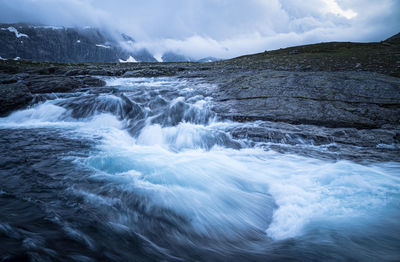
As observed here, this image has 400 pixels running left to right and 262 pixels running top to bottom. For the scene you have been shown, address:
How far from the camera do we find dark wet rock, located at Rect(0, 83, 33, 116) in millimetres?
8781

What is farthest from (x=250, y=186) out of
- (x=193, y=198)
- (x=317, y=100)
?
(x=317, y=100)

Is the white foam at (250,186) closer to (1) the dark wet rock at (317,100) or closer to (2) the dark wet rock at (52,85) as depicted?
(1) the dark wet rock at (317,100)

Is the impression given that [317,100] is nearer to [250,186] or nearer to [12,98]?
[250,186]

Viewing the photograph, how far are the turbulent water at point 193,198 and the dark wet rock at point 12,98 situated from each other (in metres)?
3.13

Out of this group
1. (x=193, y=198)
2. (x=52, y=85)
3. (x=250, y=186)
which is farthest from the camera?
(x=52, y=85)

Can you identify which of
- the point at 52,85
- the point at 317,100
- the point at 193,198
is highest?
the point at 317,100

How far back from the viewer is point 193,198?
380 cm

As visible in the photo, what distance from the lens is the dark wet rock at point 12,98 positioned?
878cm

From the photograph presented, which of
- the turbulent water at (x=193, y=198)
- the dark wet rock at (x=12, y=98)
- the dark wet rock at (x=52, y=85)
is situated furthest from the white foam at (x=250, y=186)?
the dark wet rock at (x=52, y=85)

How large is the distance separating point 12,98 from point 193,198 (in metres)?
10.9

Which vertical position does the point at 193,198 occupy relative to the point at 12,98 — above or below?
below

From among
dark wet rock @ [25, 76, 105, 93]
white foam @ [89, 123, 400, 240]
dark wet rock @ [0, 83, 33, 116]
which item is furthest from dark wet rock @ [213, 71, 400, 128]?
dark wet rock @ [25, 76, 105, 93]

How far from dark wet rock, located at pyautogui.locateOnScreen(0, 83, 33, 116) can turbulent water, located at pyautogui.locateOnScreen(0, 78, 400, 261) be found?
313cm

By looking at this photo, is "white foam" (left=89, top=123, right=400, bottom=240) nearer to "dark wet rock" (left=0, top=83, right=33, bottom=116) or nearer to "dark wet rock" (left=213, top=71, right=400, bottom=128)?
"dark wet rock" (left=213, top=71, right=400, bottom=128)
